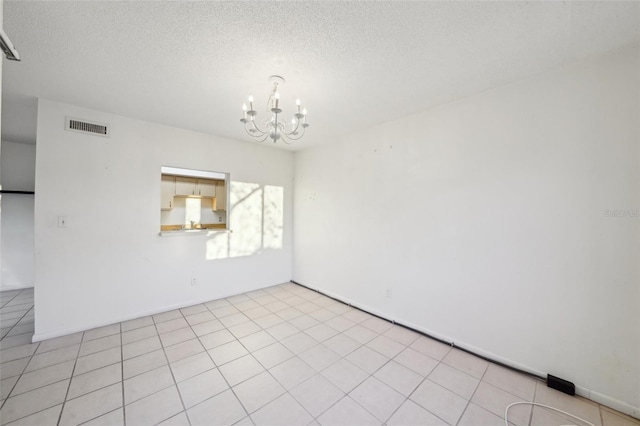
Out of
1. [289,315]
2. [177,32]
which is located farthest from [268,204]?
[177,32]

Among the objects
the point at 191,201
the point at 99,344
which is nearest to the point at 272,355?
the point at 99,344

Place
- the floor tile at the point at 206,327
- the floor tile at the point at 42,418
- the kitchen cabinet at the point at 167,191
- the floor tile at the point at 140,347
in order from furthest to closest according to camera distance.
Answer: the kitchen cabinet at the point at 167,191, the floor tile at the point at 206,327, the floor tile at the point at 140,347, the floor tile at the point at 42,418

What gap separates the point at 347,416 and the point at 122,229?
3.27 metres

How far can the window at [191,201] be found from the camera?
543 cm

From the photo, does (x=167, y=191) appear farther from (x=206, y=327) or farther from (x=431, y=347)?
(x=431, y=347)

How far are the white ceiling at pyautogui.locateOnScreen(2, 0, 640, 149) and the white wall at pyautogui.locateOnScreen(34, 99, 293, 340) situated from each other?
0.59 m

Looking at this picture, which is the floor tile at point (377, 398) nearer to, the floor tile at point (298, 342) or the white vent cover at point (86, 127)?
the floor tile at point (298, 342)

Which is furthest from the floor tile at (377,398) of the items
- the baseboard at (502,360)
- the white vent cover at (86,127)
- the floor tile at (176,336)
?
the white vent cover at (86,127)

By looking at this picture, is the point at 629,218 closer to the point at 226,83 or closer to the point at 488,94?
the point at 488,94

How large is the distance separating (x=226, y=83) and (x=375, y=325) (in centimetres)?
317

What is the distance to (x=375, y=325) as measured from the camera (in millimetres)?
3082

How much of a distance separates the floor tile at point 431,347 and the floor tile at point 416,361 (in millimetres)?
66

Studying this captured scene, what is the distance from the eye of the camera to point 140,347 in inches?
99.9

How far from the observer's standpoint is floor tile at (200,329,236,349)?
261 centimetres
